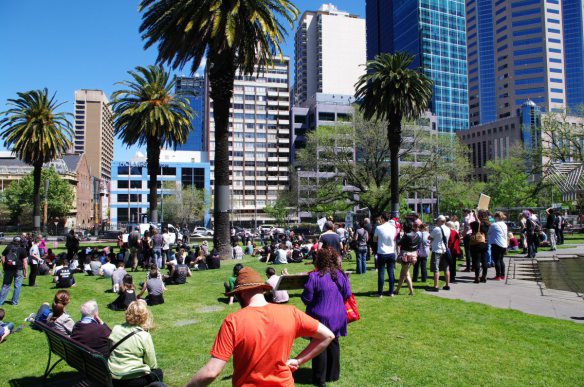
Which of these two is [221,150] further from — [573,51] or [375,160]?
[573,51]

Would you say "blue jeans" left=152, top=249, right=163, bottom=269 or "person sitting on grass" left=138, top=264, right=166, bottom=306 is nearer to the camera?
"person sitting on grass" left=138, top=264, right=166, bottom=306

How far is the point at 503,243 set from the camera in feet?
42.6

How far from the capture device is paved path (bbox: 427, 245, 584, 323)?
380 inches

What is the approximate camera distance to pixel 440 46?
154 metres

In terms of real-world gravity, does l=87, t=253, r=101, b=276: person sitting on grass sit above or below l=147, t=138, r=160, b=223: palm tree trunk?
below

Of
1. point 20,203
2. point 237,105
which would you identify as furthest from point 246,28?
point 237,105

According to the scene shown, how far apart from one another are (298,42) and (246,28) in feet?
494

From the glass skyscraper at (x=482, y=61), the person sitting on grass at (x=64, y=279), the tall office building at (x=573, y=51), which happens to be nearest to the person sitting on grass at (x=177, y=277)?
the person sitting on grass at (x=64, y=279)

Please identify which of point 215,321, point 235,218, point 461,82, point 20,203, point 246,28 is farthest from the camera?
point 461,82

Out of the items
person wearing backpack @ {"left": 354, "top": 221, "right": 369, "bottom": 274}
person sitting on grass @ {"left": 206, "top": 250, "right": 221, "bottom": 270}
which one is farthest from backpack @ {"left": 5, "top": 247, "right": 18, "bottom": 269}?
person wearing backpack @ {"left": 354, "top": 221, "right": 369, "bottom": 274}

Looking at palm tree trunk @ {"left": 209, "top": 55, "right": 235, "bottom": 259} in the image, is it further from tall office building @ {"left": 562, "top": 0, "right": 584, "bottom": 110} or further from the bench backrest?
tall office building @ {"left": 562, "top": 0, "right": 584, "bottom": 110}

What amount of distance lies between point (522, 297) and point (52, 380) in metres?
10.4

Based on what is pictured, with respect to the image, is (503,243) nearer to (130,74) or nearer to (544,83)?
(130,74)

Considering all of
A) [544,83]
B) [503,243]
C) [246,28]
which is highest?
[544,83]
